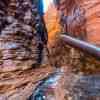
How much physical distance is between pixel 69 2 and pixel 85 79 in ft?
1.74

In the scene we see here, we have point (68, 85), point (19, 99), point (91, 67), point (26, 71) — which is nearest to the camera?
point (91, 67)

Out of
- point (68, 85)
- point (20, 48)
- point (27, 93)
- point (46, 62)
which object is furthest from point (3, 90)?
point (68, 85)

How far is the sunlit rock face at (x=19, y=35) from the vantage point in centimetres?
308

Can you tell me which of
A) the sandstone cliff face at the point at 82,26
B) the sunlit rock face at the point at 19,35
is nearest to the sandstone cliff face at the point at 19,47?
the sunlit rock face at the point at 19,35

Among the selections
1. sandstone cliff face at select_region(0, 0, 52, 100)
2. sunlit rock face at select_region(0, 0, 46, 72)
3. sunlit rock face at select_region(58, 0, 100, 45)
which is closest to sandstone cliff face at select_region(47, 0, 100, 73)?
sunlit rock face at select_region(58, 0, 100, 45)

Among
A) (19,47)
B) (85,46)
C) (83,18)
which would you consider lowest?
(19,47)

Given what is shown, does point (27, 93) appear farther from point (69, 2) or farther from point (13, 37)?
point (69, 2)

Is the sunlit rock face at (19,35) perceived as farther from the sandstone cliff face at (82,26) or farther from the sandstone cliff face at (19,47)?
the sandstone cliff face at (82,26)

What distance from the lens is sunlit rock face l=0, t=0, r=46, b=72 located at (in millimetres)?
3084

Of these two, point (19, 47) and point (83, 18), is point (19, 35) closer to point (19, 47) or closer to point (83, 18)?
point (19, 47)

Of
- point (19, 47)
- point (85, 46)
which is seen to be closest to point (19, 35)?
point (19, 47)

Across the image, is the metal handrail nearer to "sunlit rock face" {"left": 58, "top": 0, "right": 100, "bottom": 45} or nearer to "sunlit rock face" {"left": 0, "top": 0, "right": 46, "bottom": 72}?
"sunlit rock face" {"left": 58, "top": 0, "right": 100, "bottom": 45}

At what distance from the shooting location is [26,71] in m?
3.12

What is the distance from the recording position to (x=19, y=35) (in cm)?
333
